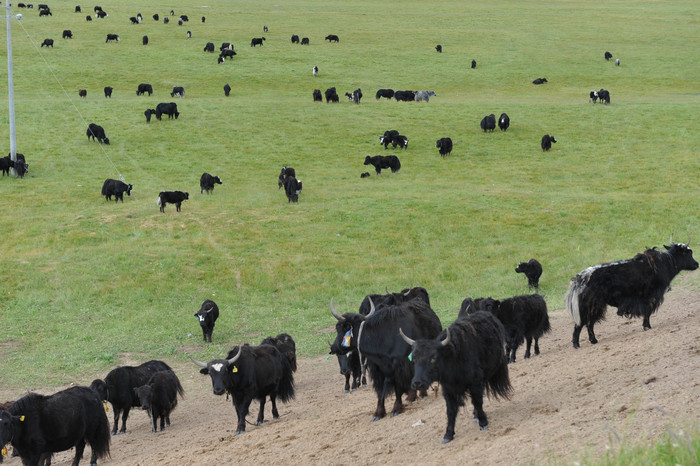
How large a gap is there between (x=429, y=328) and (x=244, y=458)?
12.0ft

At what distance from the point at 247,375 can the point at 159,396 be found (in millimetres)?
2348

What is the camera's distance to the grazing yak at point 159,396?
14.8m

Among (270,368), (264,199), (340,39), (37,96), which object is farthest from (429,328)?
(340,39)

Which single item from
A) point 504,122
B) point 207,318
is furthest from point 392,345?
point 504,122

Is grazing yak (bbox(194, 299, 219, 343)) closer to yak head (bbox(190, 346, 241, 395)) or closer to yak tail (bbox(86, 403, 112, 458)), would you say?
yak head (bbox(190, 346, 241, 395))

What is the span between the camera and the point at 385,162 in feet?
126

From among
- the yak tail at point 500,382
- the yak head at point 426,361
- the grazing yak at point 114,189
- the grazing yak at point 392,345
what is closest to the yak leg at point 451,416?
the yak head at point 426,361

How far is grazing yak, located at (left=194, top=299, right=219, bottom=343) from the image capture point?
20797 millimetres

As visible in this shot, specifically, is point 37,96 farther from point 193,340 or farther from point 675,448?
point 675,448

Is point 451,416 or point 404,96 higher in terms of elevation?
point 404,96

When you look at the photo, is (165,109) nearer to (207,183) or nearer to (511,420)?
(207,183)

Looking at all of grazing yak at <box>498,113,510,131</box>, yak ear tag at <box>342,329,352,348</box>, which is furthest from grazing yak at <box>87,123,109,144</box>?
yak ear tag at <box>342,329,352,348</box>

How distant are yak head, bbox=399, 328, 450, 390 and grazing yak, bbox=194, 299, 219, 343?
11829mm

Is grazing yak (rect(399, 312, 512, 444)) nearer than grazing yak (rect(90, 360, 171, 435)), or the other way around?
grazing yak (rect(399, 312, 512, 444))
